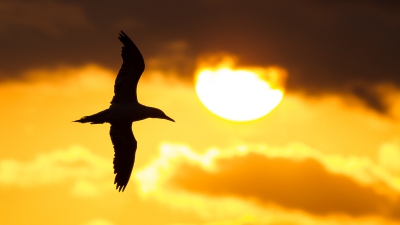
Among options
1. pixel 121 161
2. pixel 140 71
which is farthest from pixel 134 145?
pixel 140 71

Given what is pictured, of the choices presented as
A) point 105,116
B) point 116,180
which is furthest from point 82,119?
point 116,180

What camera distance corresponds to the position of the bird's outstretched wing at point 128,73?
44.7 metres

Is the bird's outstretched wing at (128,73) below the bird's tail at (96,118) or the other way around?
the other way around

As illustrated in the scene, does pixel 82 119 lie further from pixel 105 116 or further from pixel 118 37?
pixel 118 37

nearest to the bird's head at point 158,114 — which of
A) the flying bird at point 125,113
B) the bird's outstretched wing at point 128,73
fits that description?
A: the flying bird at point 125,113

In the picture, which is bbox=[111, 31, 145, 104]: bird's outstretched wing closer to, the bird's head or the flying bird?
the flying bird

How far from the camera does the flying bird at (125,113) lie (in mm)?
44875

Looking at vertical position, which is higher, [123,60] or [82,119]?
[123,60]

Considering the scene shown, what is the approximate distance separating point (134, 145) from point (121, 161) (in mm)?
1058

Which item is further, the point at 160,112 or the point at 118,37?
the point at 160,112

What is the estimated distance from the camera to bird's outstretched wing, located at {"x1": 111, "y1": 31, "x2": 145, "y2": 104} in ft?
147

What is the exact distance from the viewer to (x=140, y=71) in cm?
4538

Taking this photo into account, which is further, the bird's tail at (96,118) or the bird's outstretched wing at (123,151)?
the bird's outstretched wing at (123,151)

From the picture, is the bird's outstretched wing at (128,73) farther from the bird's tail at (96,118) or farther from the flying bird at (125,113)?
the bird's tail at (96,118)
